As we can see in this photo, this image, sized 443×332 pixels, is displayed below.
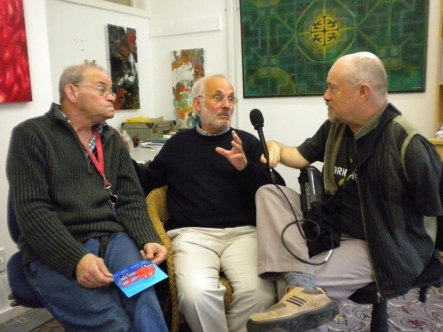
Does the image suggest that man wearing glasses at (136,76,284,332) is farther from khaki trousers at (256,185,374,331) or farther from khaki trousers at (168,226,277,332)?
khaki trousers at (256,185,374,331)

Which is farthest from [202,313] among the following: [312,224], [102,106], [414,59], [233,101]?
[414,59]

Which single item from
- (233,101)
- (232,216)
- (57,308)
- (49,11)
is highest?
(49,11)

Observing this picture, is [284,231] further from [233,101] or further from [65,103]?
[65,103]

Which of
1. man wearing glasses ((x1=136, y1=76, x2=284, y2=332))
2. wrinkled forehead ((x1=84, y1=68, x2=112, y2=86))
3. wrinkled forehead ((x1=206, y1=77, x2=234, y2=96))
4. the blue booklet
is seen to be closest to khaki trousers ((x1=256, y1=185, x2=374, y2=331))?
man wearing glasses ((x1=136, y1=76, x2=284, y2=332))

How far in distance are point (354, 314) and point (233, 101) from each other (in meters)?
1.35

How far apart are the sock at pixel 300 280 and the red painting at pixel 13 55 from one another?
63.4 inches

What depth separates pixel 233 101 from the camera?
219 cm

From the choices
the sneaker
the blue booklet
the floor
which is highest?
the blue booklet

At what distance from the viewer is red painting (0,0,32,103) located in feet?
6.73

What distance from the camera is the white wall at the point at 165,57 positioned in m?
2.30

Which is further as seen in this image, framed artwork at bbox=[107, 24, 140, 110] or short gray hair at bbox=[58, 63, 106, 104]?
framed artwork at bbox=[107, 24, 140, 110]

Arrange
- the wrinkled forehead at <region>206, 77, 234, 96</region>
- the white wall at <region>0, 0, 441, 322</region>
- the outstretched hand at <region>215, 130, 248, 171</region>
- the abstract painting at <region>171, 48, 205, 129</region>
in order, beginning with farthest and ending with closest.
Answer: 1. the abstract painting at <region>171, 48, 205, 129</region>
2. the white wall at <region>0, 0, 441, 322</region>
3. the wrinkled forehead at <region>206, 77, 234, 96</region>
4. the outstretched hand at <region>215, 130, 248, 171</region>

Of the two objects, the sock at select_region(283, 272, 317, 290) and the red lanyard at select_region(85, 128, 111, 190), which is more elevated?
the red lanyard at select_region(85, 128, 111, 190)

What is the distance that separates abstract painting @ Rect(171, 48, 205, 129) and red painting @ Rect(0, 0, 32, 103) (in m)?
1.83
